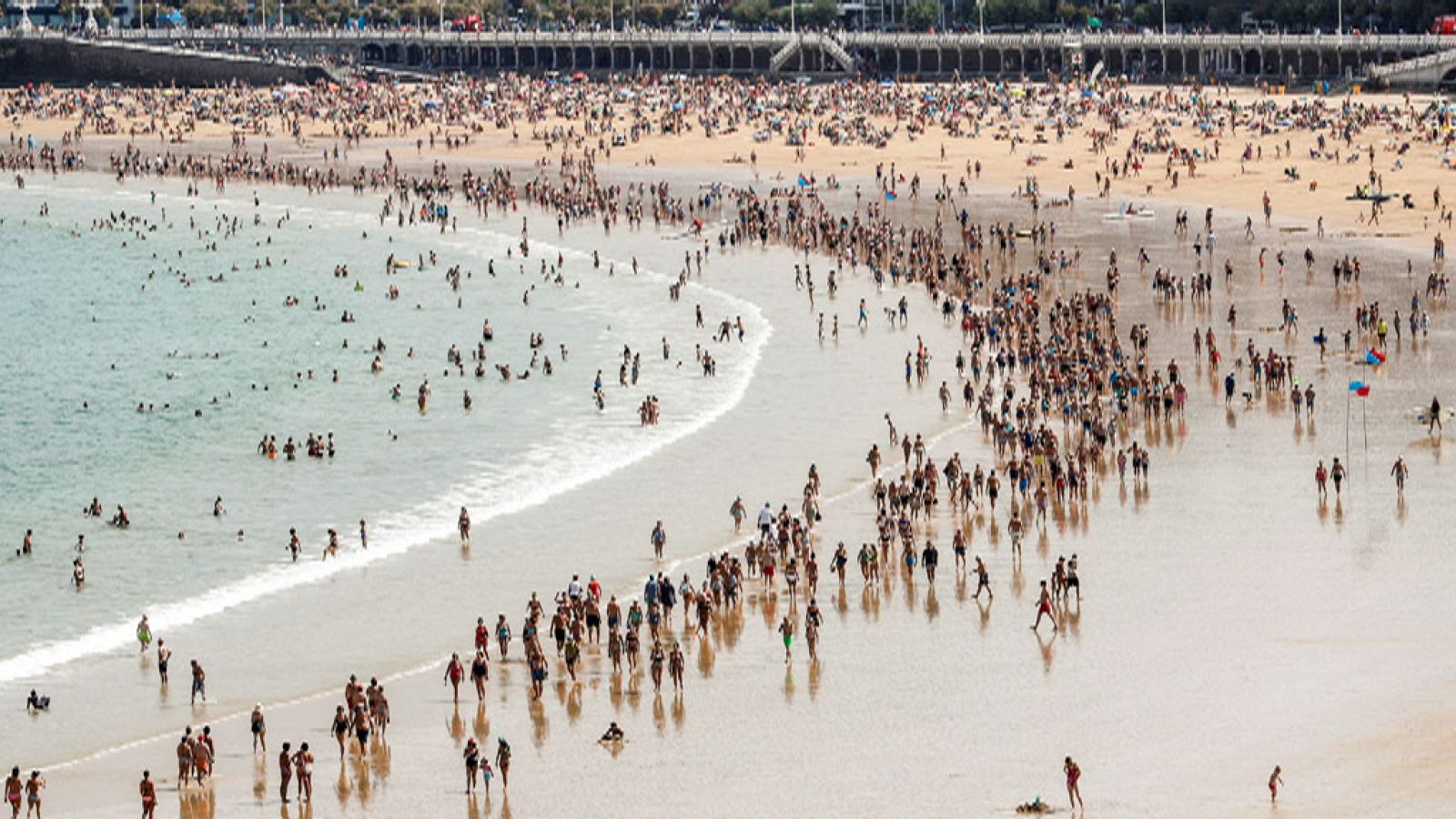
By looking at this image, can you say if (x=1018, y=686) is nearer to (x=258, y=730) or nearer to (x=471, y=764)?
(x=471, y=764)

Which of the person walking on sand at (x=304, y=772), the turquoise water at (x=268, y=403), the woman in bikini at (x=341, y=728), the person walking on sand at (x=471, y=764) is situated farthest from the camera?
the turquoise water at (x=268, y=403)

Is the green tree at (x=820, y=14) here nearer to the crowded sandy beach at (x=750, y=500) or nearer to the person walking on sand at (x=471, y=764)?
the crowded sandy beach at (x=750, y=500)

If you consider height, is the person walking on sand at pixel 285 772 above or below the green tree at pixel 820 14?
below

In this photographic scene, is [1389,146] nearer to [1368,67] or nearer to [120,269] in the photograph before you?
[1368,67]

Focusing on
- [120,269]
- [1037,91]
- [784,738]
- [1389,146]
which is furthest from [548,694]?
[1037,91]

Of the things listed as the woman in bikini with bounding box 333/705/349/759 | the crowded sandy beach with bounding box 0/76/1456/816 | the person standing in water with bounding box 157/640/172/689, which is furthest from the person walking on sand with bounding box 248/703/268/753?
the person standing in water with bounding box 157/640/172/689

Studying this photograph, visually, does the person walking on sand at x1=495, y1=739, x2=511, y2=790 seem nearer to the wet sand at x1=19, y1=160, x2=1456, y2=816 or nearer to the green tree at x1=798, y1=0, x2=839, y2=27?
the wet sand at x1=19, y1=160, x2=1456, y2=816

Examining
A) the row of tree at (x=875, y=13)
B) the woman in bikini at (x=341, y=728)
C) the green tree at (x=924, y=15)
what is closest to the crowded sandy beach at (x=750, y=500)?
the woman in bikini at (x=341, y=728)
